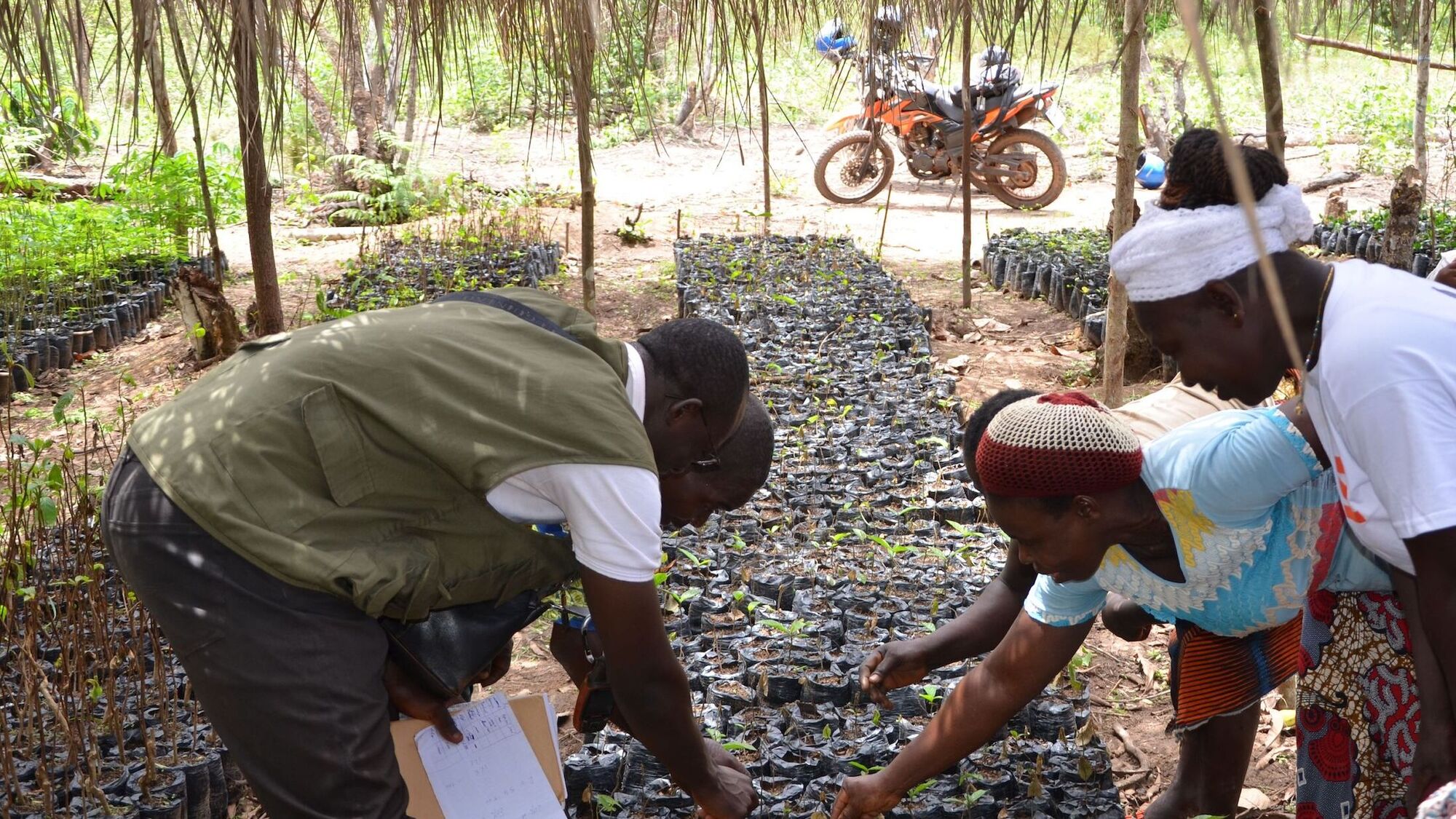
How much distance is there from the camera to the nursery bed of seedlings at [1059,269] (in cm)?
682

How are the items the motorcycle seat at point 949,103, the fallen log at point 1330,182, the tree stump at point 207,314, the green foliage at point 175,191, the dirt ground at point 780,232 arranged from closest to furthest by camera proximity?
1. the dirt ground at point 780,232
2. the tree stump at point 207,314
3. the green foliage at point 175,191
4. the motorcycle seat at point 949,103
5. the fallen log at point 1330,182

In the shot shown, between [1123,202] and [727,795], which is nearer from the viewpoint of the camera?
[727,795]

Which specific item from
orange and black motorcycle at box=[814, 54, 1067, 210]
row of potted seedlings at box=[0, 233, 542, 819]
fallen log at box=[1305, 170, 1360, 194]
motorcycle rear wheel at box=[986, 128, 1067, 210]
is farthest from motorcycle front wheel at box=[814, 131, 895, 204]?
row of potted seedlings at box=[0, 233, 542, 819]

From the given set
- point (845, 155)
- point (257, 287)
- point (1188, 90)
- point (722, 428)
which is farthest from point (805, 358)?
point (1188, 90)

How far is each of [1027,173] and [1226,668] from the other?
9800mm

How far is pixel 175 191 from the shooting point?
7711 mm

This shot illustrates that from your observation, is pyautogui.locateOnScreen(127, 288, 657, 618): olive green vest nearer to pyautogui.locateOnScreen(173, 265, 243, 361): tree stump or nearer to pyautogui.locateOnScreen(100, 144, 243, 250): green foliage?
pyautogui.locateOnScreen(173, 265, 243, 361): tree stump

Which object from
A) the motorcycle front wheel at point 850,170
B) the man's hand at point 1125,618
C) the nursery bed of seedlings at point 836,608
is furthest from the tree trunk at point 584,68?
the motorcycle front wheel at point 850,170

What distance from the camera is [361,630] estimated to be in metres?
1.58

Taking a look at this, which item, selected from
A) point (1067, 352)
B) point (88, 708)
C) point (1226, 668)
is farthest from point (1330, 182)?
point (88, 708)

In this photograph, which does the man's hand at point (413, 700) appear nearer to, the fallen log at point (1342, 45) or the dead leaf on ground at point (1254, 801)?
the fallen log at point (1342, 45)

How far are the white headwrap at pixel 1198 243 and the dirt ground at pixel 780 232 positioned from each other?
1.47 metres

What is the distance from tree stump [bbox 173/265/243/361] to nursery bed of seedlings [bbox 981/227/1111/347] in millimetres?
4635

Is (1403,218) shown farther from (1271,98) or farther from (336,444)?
(336,444)
